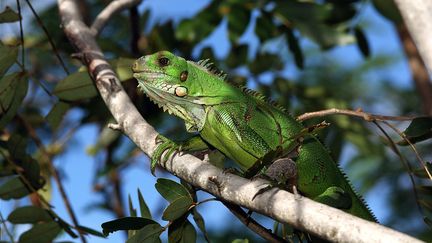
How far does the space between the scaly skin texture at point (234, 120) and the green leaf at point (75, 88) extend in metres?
0.40

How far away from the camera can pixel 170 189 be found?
9.95ft

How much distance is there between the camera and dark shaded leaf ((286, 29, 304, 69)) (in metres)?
5.16

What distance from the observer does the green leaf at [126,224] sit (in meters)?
2.93

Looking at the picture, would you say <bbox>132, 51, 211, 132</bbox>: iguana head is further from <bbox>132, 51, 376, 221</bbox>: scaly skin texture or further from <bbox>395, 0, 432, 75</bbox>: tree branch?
<bbox>395, 0, 432, 75</bbox>: tree branch

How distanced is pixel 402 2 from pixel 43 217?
2247mm

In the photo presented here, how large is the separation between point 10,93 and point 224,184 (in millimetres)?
1632

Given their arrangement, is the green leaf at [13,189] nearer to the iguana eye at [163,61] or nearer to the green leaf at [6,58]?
the green leaf at [6,58]

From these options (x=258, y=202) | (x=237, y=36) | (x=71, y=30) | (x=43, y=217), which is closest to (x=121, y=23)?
(x=237, y=36)

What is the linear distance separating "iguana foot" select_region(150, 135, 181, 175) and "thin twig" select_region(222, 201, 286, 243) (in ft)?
1.49

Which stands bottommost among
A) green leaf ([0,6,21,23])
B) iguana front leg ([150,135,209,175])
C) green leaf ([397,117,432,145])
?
green leaf ([397,117,432,145])

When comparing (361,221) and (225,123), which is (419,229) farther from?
(361,221)

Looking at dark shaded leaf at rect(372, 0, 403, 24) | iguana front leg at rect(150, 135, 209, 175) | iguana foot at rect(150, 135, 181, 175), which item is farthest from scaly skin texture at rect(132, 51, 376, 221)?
dark shaded leaf at rect(372, 0, 403, 24)

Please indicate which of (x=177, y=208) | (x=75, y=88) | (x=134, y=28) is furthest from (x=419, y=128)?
(x=134, y=28)

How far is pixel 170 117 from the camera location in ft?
20.2
